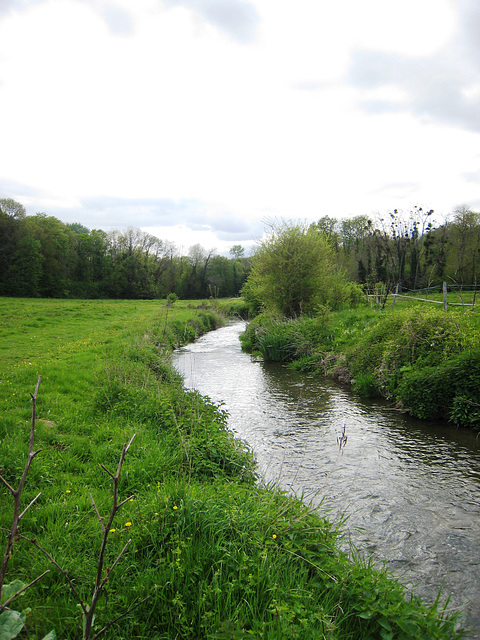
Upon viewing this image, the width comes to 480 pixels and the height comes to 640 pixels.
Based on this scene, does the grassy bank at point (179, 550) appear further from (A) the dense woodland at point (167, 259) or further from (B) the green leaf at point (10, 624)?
(A) the dense woodland at point (167, 259)

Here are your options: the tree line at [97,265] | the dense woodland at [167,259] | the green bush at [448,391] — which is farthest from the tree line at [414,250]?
the green bush at [448,391]

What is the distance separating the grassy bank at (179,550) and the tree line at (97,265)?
40189 millimetres

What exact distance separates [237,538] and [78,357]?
10.1 meters

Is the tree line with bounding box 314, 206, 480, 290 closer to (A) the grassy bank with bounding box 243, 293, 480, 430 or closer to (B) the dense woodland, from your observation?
(B) the dense woodland

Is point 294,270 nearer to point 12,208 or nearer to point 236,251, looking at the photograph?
point 12,208

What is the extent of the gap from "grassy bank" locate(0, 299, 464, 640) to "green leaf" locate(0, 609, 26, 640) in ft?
0.90

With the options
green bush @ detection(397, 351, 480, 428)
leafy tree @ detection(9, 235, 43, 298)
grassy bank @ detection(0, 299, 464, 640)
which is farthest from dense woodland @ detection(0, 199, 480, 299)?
grassy bank @ detection(0, 299, 464, 640)

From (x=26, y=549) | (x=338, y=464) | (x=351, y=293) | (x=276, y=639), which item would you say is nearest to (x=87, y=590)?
(x=26, y=549)

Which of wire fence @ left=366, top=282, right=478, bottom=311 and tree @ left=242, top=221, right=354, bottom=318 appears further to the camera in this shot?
tree @ left=242, top=221, right=354, bottom=318

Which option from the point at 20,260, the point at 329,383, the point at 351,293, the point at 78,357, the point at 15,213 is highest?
the point at 15,213

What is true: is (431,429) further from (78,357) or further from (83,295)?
(83,295)

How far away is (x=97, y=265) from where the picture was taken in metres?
61.8

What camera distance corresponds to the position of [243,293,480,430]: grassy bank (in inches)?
332

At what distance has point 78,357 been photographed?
40.8 feet
